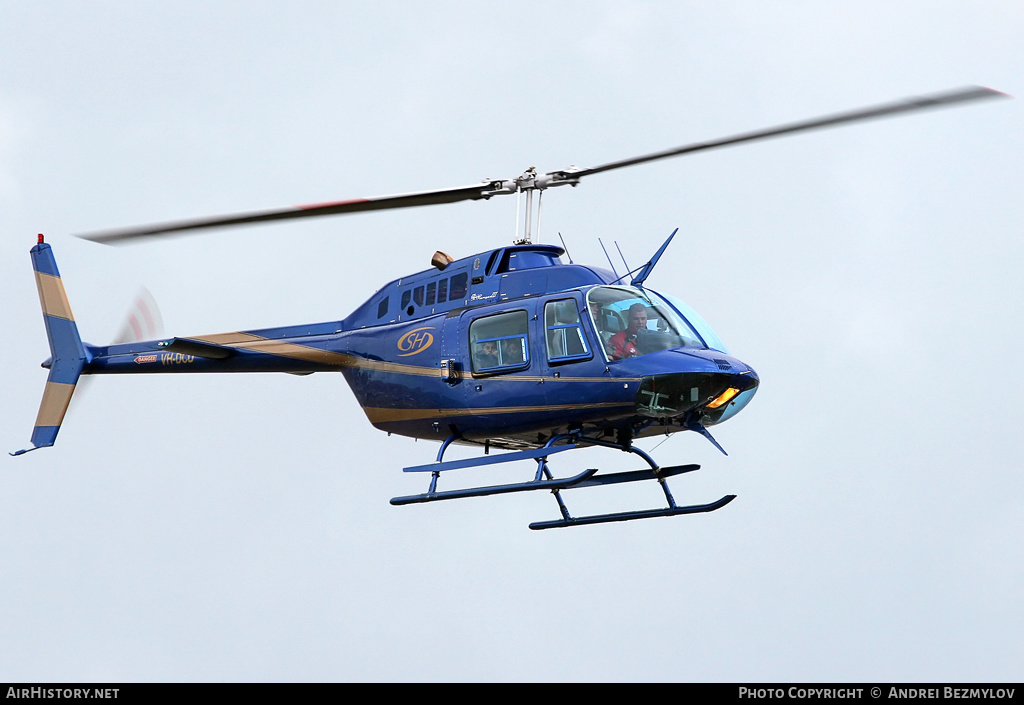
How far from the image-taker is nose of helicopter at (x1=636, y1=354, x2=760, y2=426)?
16.5 m

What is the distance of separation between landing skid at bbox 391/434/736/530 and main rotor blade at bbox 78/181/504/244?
136 inches

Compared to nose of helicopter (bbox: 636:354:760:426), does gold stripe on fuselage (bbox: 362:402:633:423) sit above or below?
below

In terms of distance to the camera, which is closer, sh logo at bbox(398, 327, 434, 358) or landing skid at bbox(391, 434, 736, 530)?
landing skid at bbox(391, 434, 736, 530)

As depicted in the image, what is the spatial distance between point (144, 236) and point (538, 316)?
5479 mm

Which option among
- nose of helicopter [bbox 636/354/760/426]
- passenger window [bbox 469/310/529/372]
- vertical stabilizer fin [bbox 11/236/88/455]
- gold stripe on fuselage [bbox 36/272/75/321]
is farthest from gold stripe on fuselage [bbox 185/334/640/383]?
gold stripe on fuselage [bbox 36/272/75/321]

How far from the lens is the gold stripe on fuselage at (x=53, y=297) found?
23344 millimetres

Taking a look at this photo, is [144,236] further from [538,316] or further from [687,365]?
[687,365]

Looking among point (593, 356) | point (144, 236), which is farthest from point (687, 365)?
point (144, 236)

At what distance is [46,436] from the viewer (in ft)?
74.4

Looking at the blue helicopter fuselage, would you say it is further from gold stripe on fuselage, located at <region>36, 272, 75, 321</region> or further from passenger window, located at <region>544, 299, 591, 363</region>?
gold stripe on fuselage, located at <region>36, 272, 75, 321</region>

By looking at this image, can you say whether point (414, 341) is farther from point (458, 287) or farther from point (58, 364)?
point (58, 364)

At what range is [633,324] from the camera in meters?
17.2

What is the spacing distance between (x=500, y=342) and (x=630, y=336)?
1.84 m

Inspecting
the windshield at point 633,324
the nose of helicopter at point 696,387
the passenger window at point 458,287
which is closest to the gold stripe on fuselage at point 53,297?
the passenger window at point 458,287
